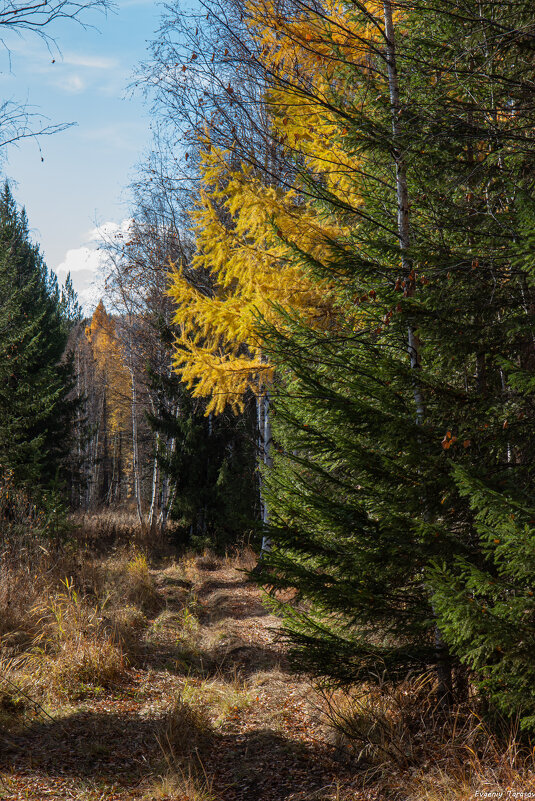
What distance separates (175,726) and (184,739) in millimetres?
135

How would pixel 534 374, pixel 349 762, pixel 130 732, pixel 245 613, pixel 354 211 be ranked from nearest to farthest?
1. pixel 534 374
2. pixel 349 762
3. pixel 354 211
4. pixel 130 732
5. pixel 245 613

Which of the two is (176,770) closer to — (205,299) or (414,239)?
(414,239)

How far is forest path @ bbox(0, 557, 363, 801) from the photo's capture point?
3721 mm

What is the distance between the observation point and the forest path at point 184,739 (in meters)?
3.72

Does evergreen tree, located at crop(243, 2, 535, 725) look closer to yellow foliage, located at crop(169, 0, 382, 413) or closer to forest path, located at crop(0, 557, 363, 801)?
forest path, located at crop(0, 557, 363, 801)

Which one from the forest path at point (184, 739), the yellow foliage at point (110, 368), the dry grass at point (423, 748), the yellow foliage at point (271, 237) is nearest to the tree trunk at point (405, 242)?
the dry grass at point (423, 748)

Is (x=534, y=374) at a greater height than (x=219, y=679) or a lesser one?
greater

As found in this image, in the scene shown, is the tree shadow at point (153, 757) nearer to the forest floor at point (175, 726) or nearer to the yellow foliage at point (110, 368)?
the forest floor at point (175, 726)

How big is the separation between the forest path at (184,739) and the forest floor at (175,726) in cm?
1

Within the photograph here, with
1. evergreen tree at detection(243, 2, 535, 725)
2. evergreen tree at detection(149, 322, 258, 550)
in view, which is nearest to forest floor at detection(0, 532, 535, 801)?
evergreen tree at detection(243, 2, 535, 725)

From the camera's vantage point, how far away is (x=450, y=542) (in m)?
3.59

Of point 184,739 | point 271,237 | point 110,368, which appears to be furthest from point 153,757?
point 110,368

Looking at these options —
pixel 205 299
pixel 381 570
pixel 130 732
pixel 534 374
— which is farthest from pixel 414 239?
pixel 130 732

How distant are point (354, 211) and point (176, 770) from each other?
4.65 m
